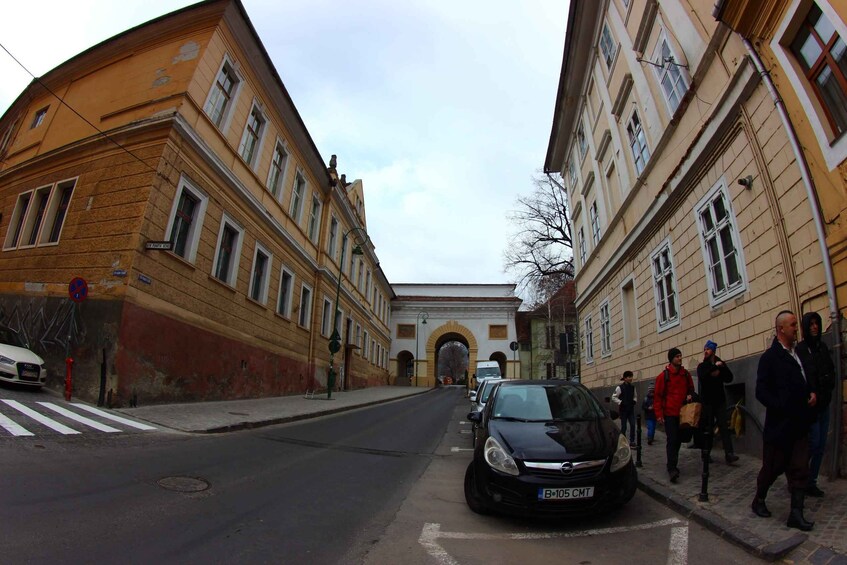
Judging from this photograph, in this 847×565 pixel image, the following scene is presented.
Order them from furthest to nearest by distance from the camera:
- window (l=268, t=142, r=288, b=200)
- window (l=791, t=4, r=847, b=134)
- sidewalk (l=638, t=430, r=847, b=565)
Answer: window (l=268, t=142, r=288, b=200)
window (l=791, t=4, r=847, b=134)
sidewalk (l=638, t=430, r=847, b=565)

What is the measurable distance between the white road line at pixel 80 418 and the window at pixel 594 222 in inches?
628

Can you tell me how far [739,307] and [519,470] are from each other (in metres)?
5.74

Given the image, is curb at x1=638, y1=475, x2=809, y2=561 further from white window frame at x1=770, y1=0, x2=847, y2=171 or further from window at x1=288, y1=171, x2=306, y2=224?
window at x1=288, y1=171, x2=306, y2=224

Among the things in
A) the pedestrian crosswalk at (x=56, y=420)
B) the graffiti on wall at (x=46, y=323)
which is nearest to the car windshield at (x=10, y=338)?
the graffiti on wall at (x=46, y=323)

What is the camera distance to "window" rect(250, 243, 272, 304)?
58.6ft

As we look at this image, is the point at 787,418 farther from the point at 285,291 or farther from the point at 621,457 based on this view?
the point at 285,291

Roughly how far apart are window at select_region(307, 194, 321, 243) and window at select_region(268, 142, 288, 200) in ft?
12.8

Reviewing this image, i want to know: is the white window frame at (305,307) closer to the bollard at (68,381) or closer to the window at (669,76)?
the bollard at (68,381)

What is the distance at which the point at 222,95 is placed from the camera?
1539 cm

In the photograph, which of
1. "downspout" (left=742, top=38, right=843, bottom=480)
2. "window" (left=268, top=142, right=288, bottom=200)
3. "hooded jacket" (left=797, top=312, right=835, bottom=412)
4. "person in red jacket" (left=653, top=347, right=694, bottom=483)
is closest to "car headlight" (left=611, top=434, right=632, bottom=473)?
"person in red jacket" (left=653, top=347, right=694, bottom=483)

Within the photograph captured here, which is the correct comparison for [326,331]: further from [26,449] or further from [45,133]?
[26,449]

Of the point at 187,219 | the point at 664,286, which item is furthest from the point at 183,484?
the point at 664,286

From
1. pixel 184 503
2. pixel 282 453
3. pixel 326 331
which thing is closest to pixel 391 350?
pixel 326 331

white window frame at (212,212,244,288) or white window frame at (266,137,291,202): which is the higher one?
white window frame at (266,137,291,202)
